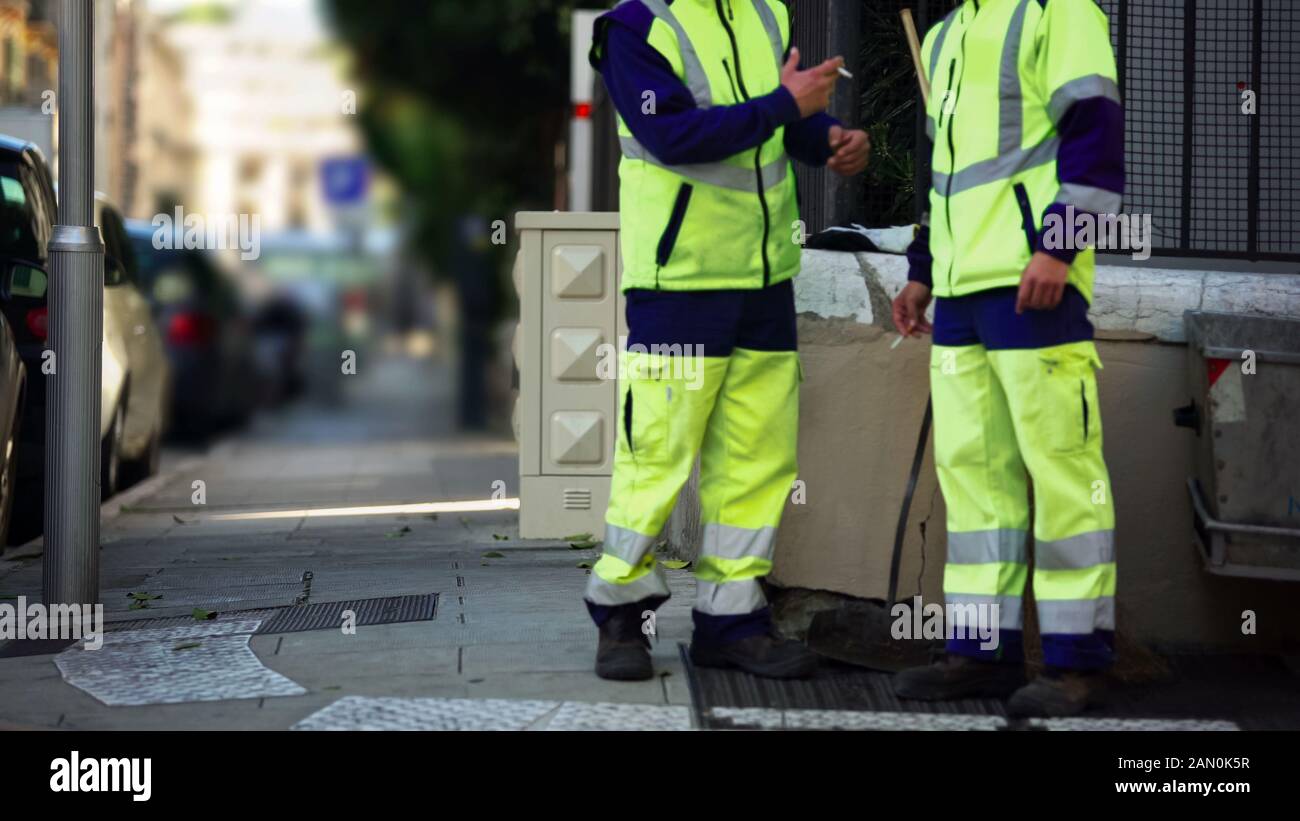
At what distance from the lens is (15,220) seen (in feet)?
28.8

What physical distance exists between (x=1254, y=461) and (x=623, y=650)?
1840 millimetres

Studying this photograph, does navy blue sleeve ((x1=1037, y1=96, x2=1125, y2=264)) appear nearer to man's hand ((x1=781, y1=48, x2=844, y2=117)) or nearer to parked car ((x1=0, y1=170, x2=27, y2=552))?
man's hand ((x1=781, y1=48, x2=844, y2=117))

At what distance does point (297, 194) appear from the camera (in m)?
95.8

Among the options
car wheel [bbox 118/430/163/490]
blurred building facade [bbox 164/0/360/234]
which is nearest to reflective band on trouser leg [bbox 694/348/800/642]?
car wheel [bbox 118/430/163/490]

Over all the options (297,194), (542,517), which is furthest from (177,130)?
(542,517)

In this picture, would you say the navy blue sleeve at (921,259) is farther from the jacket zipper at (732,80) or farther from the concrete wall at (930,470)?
the jacket zipper at (732,80)

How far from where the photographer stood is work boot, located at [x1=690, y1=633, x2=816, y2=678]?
16.4 ft

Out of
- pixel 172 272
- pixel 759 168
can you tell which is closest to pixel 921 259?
pixel 759 168

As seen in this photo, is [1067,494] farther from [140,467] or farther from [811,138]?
[140,467]

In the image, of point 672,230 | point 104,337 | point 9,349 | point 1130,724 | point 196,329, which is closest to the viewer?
point 1130,724

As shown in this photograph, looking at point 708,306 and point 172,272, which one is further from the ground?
point 172,272
